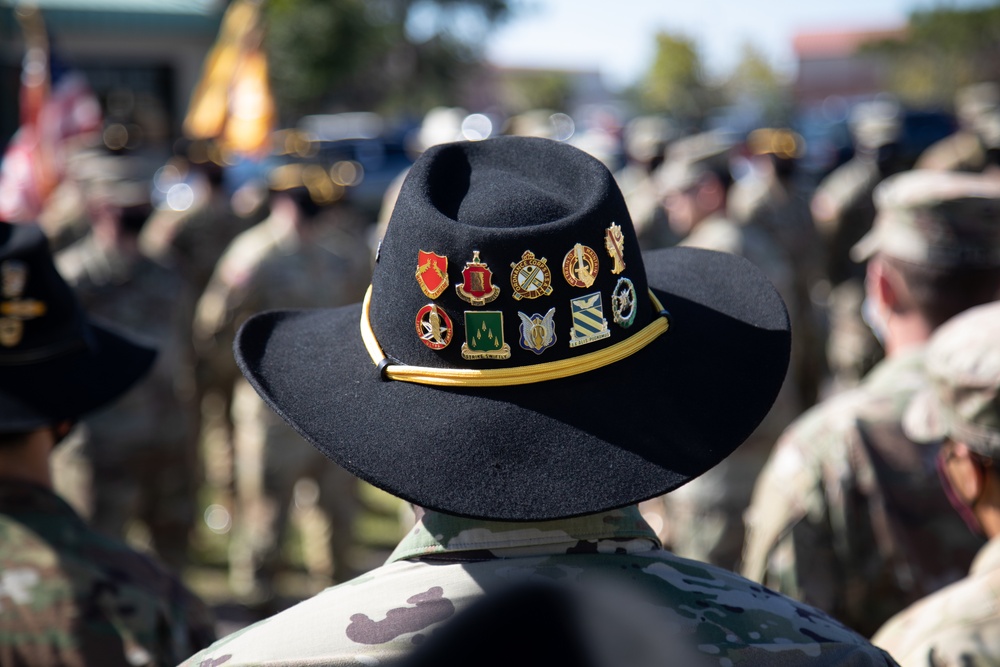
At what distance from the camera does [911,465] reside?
2.53m

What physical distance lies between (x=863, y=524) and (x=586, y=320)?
4.84ft

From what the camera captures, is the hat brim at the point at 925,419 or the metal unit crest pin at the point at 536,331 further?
the hat brim at the point at 925,419

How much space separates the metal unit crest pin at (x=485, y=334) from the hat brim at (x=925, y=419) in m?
1.16

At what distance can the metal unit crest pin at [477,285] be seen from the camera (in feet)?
4.45

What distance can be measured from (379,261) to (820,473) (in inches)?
59.0

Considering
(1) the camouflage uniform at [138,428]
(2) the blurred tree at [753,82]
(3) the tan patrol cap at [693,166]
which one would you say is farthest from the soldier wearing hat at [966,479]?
(2) the blurred tree at [753,82]

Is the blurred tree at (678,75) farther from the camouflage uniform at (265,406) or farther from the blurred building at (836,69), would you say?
the camouflage uniform at (265,406)

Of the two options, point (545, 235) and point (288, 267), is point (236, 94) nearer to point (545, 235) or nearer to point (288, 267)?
point (288, 267)

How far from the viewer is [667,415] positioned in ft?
4.58

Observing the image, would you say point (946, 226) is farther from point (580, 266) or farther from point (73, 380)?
point (73, 380)

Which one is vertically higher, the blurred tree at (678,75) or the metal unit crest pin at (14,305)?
the metal unit crest pin at (14,305)

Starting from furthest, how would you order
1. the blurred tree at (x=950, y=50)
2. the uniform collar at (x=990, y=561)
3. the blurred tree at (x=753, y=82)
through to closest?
the blurred tree at (x=753, y=82), the blurred tree at (x=950, y=50), the uniform collar at (x=990, y=561)

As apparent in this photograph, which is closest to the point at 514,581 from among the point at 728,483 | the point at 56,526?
the point at 56,526

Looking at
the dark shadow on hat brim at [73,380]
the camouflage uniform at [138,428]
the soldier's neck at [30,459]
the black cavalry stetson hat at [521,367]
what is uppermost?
the black cavalry stetson hat at [521,367]
